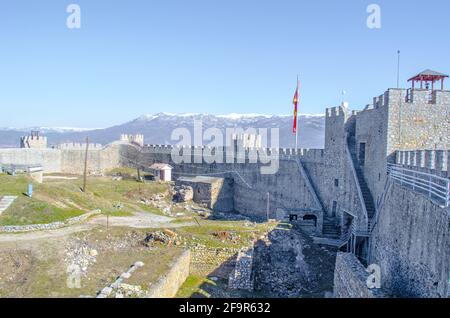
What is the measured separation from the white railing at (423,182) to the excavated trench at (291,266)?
5.52 metres

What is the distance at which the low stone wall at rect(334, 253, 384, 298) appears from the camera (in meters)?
11.3

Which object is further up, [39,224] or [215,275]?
[39,224]

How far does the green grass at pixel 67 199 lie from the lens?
2172 cm

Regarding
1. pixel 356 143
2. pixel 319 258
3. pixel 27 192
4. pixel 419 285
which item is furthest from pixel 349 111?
pixel 27 192

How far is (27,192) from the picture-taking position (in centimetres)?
2452

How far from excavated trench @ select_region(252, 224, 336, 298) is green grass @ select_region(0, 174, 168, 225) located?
401 inches

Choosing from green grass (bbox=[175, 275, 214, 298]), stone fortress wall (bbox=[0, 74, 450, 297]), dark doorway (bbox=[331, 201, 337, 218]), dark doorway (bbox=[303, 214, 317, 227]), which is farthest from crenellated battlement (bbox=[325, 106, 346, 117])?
green grass (bbox=[175, 275, 214, 298])

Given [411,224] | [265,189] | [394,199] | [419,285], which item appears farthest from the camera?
[265,189]

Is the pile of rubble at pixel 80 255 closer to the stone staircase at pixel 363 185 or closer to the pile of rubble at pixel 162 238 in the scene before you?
the pile of rubble at pixel 162 238

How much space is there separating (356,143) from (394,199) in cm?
741

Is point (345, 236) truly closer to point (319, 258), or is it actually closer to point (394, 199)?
point (319, 258)

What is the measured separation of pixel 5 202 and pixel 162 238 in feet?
28.6

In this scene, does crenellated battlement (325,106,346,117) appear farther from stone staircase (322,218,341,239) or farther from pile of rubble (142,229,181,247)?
pile of rubble (142,229,181,247)

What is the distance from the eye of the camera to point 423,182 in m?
12.7
